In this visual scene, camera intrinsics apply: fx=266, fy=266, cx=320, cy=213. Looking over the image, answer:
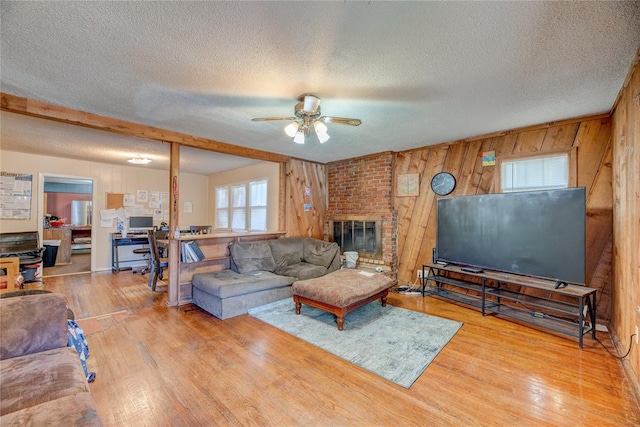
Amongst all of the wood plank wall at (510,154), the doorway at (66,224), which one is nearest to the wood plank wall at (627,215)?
the wood plank wall at (510,154)

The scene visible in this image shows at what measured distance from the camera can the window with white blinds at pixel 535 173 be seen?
3288mm

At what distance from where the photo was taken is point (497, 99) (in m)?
2.64

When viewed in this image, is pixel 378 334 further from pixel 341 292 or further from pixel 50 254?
pixel 50 254

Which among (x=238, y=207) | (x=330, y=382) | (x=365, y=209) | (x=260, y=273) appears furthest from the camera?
(x=238, y=207)

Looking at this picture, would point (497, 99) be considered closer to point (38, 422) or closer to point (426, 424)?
point (426, 424)

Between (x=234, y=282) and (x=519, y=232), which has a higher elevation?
(x=519, y=232)

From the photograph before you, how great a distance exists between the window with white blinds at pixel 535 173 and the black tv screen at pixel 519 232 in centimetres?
50

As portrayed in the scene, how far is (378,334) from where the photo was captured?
286cm

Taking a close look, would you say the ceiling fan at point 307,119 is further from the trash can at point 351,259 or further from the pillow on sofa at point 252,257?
the trash can at point 351,259

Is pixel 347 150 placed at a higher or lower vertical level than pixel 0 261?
higher

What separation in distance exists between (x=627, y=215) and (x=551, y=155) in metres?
1.34

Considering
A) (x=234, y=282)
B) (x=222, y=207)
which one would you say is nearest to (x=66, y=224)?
(x=222, y=207)

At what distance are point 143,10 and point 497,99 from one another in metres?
2.99

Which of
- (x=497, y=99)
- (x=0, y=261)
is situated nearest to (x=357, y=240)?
(x=497, y=99)
